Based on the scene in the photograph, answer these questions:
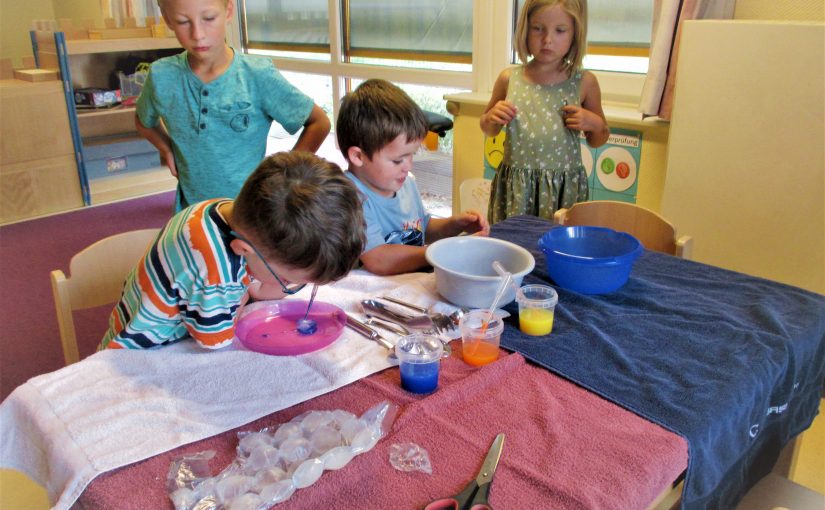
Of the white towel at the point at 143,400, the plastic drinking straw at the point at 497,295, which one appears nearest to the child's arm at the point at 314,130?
the plastic drinking straw at the point at 497,295

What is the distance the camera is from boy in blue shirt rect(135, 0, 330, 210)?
5.45 ft

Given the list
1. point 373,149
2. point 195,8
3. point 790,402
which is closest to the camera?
point 790,402

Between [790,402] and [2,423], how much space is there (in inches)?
50.2

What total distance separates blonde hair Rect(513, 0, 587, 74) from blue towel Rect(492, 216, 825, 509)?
79 centimetres

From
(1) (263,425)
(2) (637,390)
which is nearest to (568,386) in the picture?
(2) (637,390)

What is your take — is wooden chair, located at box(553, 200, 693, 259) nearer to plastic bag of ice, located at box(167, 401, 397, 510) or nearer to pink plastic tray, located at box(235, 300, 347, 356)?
pink plastic tray, located at box(235, 300, 347, 356)

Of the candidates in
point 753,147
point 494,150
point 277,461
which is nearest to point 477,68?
point 494,150

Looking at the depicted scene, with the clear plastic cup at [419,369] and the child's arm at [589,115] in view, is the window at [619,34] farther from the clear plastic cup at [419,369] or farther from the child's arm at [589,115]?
the clear plastic cup at [419,369]

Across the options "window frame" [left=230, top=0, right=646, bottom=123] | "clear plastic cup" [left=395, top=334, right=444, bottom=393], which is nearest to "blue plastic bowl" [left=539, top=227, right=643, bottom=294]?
"clear plastic cup" [left=395, top=334, right=444, bottom=393]

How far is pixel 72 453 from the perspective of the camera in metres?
0.81

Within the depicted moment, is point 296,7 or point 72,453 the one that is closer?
point 72,453

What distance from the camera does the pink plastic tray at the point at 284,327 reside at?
1.06 metres

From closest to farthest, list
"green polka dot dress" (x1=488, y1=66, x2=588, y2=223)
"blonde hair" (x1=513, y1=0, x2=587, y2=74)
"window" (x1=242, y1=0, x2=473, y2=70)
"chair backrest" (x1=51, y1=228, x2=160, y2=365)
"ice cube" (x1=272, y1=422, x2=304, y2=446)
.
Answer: "ice cube" (x1=272, y1=422, x2=304, y2=446) < "chair backrest" (x1=51, y1=228, x2=160, y2=365) < "blonde hair" (x1=513, y1=0, x2=587, y2=74) < "green polka dot dress" (x1=488, y1=66, x2=588, y2=223) < "window" (x1=242, y1=0, x2=473, y2=70)

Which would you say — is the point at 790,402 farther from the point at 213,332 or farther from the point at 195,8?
the point at 195,8
